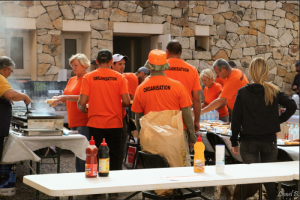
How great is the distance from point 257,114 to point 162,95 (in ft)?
2.87

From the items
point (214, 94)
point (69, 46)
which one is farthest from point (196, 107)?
point (69, 46)

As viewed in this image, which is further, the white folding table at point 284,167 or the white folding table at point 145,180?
the white folding table at point 284,167

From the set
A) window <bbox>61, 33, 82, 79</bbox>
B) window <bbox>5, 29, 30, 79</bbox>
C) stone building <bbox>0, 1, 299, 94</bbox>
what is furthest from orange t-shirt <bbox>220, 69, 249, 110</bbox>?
window <bbox>5, 29, 30, 79</bbox>

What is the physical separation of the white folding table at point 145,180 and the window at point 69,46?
6472 mm

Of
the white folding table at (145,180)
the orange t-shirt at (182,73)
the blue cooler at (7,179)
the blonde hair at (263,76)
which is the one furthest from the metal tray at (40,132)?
the blonde hair at (263,76)

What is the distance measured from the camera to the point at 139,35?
31.9 feet

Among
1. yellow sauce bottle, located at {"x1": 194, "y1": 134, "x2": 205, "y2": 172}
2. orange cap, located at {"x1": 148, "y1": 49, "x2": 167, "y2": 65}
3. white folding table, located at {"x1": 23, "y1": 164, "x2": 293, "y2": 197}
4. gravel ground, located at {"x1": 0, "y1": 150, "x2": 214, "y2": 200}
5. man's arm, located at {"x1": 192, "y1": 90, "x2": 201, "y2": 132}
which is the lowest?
gravel ground, located at {"x1": 0, "y1": 150, "x2": 214, "y2": 200}

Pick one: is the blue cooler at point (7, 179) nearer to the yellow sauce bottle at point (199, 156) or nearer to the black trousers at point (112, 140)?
the black trousers at point (112, 140)

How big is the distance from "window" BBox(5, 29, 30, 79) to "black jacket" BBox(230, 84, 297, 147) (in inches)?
239

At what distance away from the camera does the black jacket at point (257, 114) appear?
3.51 metres

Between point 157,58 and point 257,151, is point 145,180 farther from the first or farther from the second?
point 257,151

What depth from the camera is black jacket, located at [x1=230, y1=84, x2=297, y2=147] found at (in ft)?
11.5

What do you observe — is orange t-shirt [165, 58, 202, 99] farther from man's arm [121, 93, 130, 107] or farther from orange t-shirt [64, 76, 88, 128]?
orange t-shirt [64, 76, 88, 128]

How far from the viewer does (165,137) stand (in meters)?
3.09
